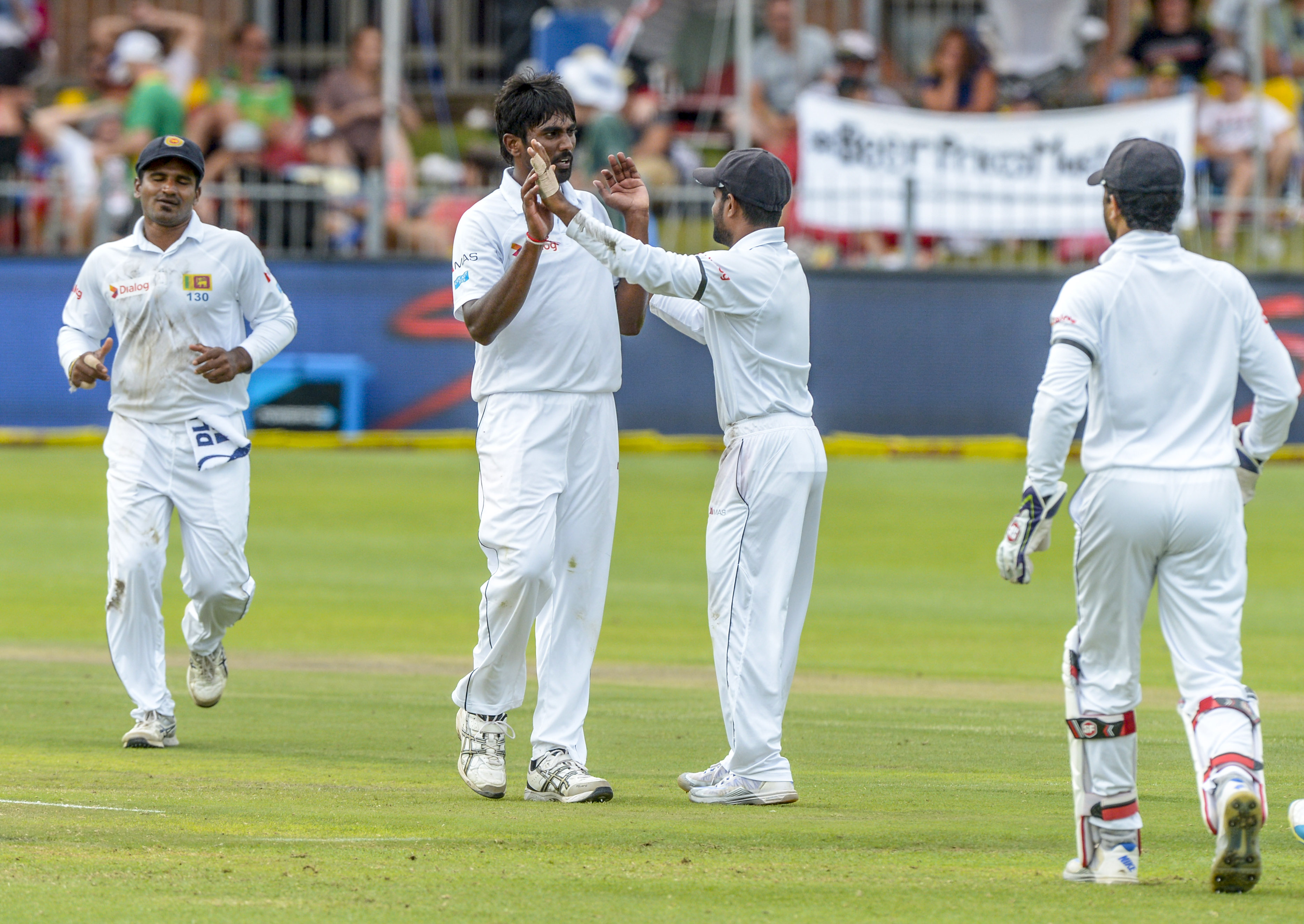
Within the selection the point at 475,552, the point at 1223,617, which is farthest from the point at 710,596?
the point at 475,552

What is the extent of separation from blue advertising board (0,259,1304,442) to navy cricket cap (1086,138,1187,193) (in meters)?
13.9

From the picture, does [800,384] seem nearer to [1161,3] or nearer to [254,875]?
[254,875]

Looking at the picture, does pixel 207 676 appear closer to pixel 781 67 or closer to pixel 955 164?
pixel 955 164

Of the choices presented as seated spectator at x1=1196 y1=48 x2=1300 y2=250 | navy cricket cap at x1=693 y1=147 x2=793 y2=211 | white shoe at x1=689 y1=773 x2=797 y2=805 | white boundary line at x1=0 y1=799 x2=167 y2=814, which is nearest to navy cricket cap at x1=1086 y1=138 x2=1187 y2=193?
navy cricket cap at x1=693 y1=147 x2=793 y2=211

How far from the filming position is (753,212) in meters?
6.68

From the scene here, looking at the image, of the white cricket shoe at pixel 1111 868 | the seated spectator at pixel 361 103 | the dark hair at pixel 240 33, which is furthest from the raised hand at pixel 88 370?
the dark hair at pixel 240 33

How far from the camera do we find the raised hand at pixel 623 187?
6.69m

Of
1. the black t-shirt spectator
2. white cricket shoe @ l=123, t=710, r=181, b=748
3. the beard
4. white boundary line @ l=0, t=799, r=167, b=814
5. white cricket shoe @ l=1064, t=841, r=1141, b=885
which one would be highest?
the black t-shirt spectator

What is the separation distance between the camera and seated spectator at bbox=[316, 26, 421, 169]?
21.3 metres

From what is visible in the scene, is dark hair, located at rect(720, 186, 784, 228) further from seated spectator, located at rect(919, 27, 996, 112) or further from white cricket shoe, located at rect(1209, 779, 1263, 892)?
seated spectator, located at rect(919, 27, 996, 112)

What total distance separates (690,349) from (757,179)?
13.1 m

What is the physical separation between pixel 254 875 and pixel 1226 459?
2920 mm

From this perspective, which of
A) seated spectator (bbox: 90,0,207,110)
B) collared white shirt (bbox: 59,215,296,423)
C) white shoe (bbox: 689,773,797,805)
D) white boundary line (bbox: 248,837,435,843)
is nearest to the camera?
white boundary line (bbox: 248,837,435,843)

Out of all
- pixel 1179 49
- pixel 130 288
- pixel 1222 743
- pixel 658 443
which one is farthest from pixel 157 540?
pixel 1179 49
